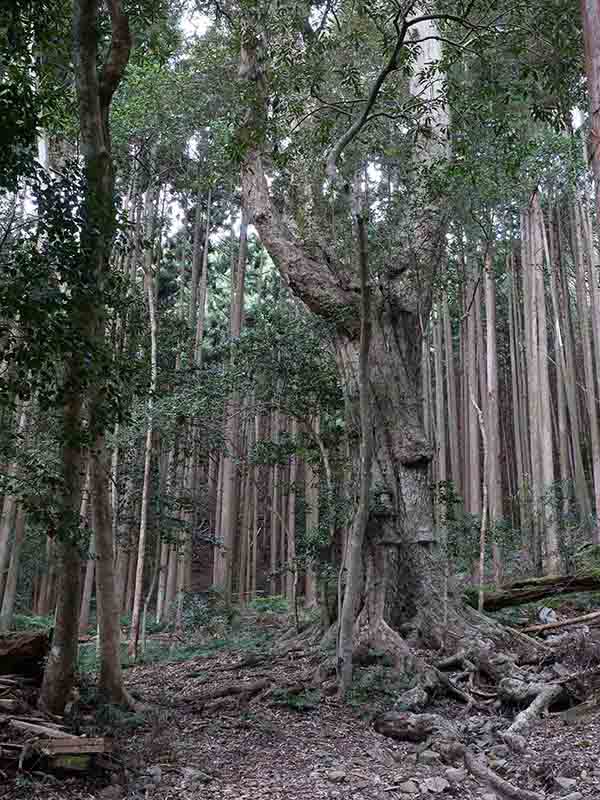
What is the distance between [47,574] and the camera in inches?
819

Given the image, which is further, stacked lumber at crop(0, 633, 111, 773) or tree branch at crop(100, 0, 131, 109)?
tree branch at crop(100, 0, 131, 109)

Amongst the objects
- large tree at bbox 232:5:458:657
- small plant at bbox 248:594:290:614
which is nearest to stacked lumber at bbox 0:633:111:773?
large tree at bbox 232:5:458:657

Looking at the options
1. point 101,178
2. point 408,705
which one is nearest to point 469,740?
point 408,705

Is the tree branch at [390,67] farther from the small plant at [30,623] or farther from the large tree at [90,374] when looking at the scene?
the small plant at [30,623]

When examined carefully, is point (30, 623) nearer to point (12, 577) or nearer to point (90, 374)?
point (12, 577)

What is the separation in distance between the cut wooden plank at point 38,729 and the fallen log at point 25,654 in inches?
52.9

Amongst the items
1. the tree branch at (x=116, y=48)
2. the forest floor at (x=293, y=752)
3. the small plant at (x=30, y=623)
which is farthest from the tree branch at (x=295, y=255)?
the small plant at (x=30, y=623)

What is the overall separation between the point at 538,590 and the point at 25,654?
7264 mm

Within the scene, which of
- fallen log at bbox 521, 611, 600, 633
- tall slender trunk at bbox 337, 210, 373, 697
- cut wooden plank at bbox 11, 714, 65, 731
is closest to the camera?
cut wooden plank at bbox 11, 714, 65, 731

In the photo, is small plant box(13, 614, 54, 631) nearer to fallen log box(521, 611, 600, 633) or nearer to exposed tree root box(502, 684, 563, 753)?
fallen log box(521, 611, 600, 633)

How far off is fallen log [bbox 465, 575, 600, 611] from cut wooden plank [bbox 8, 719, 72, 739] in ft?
21.6

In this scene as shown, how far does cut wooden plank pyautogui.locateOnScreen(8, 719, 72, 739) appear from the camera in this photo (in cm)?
408

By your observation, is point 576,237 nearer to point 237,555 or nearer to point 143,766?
point 237,555

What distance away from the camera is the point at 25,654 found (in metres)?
5.50
